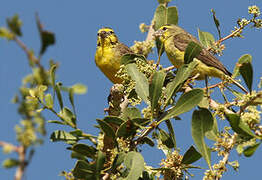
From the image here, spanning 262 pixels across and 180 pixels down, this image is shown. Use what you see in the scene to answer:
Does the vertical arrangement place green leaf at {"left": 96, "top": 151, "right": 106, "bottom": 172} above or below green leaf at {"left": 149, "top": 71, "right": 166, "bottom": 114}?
below

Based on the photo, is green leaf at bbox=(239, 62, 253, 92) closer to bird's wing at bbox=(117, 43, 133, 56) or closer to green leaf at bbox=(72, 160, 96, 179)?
green leaf at bbox=(72, 160, 96, 179)

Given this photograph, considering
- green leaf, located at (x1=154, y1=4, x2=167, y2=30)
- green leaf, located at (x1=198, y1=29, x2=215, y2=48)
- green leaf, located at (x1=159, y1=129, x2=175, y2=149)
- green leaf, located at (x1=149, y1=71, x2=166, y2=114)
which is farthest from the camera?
green leaf, located at (x1=154, y1=4, x2=167, y2=30)

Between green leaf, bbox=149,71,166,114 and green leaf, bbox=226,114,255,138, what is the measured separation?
1.60 ft

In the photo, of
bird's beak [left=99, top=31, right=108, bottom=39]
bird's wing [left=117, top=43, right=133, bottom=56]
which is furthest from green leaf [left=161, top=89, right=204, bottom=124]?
bird's beak [left=99, top=31, right=108, bottom=39]

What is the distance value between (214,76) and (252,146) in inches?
133

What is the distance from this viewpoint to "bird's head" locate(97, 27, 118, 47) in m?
6.48

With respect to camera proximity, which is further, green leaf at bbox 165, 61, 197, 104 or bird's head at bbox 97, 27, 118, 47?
bird's head at bbox 97, 27, 118, 47

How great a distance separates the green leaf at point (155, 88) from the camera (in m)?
2.32

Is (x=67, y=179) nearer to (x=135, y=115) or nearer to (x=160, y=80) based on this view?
(x=135, y=115)

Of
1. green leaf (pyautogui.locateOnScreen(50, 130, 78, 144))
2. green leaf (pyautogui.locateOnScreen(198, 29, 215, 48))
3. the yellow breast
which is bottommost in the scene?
green leaf (pyautogui.locateOnScreen(50, 130, 78, 144))

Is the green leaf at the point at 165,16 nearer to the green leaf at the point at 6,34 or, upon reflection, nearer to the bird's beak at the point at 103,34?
the bird's beak at the point at 103,34

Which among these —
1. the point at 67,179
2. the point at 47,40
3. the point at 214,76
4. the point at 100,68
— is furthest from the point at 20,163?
the point at 100,68

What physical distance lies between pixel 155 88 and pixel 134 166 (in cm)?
55

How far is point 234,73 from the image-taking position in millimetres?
2805
